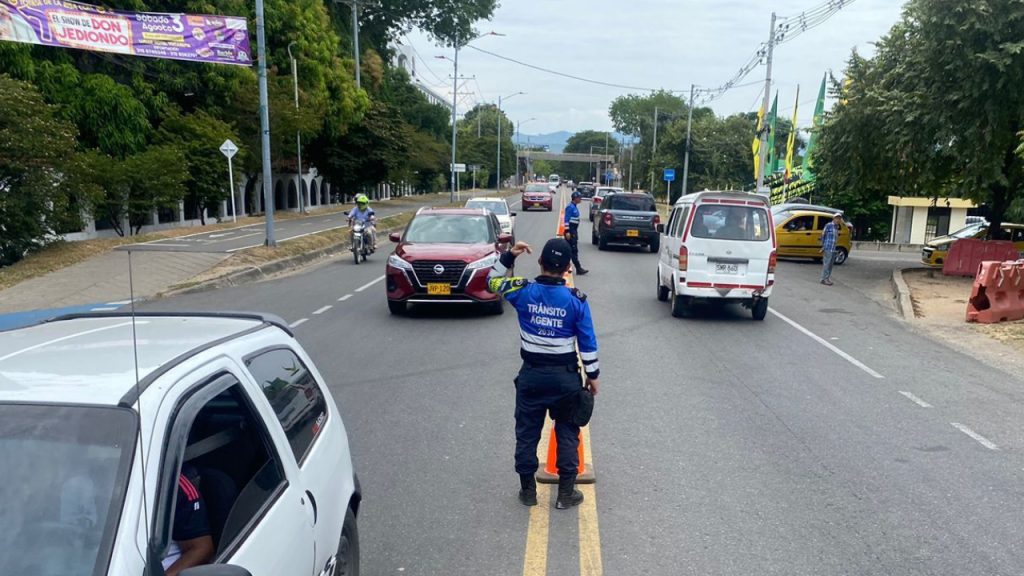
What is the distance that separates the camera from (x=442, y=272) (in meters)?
11.9

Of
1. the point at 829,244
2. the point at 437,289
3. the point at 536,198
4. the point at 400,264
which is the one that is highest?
the point at 400,264

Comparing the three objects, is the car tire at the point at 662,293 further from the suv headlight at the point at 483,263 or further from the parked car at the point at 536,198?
the parked car at the point at 536,198

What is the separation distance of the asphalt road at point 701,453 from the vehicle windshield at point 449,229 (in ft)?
5.12

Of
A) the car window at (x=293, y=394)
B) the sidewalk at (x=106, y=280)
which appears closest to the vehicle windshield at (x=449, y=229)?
the sidewalk at (x=106, y=280)

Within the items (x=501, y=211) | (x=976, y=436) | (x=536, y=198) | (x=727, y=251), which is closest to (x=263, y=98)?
(x=501, y=211)

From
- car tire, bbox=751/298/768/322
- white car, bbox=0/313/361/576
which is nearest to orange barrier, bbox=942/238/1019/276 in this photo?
car tire, bbox=751/298/768/322

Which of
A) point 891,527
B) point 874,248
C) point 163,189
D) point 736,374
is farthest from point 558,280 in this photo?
point 874,248

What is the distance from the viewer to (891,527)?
4898 millimetres

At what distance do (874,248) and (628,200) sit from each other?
17.5 m

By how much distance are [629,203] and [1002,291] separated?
46.8 ft

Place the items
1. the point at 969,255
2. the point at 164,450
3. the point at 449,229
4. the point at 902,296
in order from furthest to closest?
1. the point at 969,255
2. the point at 902,296
3. the point at 449,229
4. the point at 164,450

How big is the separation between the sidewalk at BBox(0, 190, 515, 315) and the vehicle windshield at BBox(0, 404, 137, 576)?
34.3ft

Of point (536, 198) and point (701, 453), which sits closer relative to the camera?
point (701, 453)

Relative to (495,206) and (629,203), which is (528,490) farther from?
(629,203)
